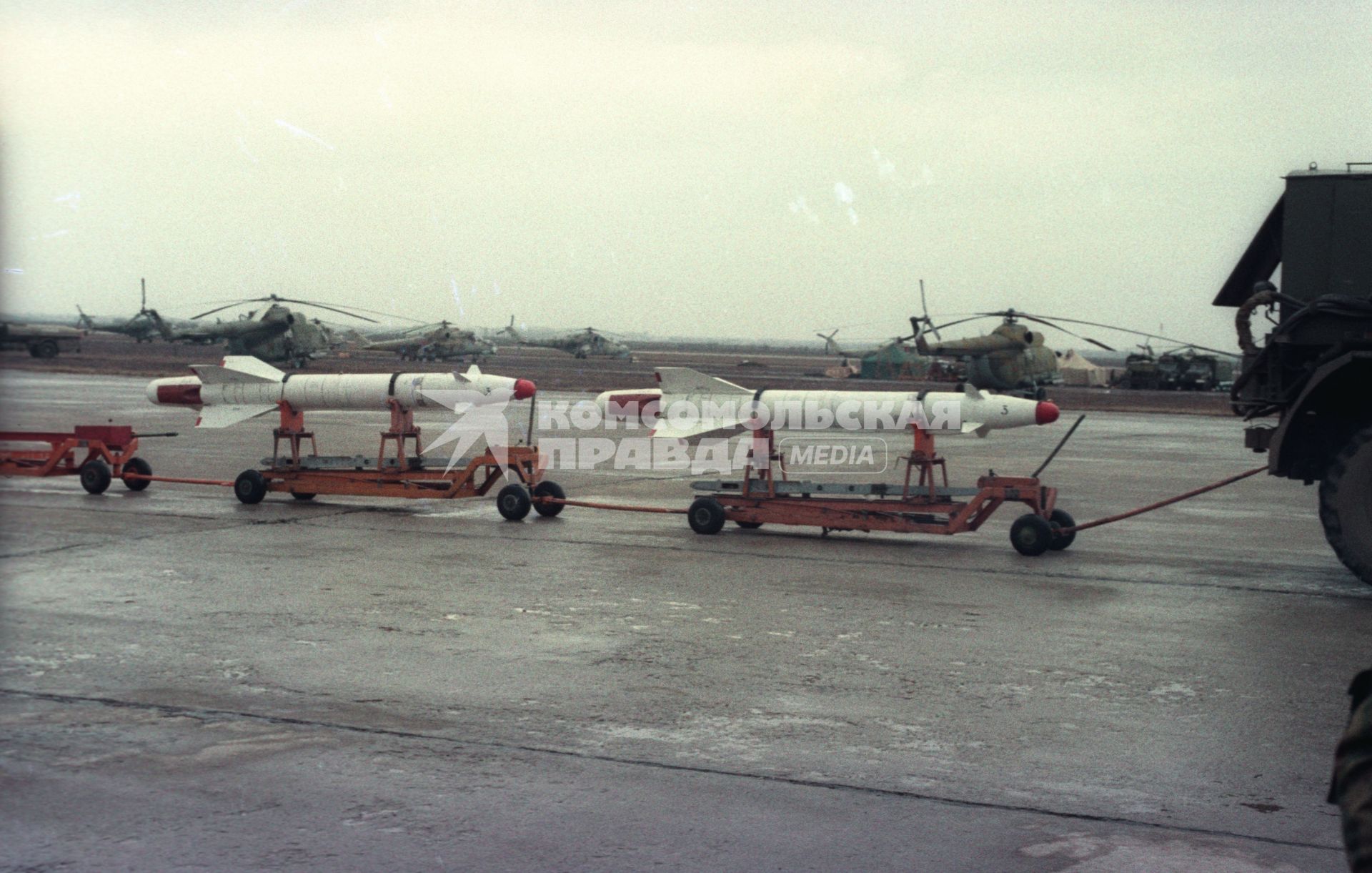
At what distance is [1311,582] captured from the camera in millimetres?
11430

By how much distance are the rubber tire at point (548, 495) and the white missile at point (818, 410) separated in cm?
138

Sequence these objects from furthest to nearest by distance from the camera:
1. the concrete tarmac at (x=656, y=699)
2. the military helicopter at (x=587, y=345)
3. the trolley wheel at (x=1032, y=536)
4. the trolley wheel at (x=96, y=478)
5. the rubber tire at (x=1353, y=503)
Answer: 1. the military helicopter at (x=587, y=345)
2. the trolley wheel at (x=96, y=478)
3. the trolley wheel at (x=1032, y=536)
4. the rubber tire at (x=1353, y=503)
5. the concrete tarmac at (x=656, y=699)

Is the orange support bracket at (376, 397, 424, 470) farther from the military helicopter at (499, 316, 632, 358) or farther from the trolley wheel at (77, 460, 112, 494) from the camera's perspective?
the military helicopter at (499, 316, 632, 358)

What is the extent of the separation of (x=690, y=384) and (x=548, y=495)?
212cm

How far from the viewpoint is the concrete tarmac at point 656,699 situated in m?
5.03

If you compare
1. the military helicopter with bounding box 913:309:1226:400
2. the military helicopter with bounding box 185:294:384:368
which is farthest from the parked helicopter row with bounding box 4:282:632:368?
the military helicopter with bounding box 913:309:1226:400

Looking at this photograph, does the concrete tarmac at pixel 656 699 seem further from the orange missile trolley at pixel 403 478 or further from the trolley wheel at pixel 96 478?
the trolley wheel at pixel 96 478

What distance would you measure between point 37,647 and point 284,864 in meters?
4.14

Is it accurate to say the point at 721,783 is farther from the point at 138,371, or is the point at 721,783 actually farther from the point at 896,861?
the point at 138,371

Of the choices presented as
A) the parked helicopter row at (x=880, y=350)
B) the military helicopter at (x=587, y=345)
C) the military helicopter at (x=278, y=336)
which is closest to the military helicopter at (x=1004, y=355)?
the parked helicopter row at (x=880, y=350)

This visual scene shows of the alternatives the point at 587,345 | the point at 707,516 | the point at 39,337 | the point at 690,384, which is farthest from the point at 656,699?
the point at 587,345

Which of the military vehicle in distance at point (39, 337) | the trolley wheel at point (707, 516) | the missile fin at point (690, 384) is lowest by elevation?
the trolley wheel at point (707, 516)

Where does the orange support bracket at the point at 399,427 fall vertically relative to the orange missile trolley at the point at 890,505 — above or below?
above

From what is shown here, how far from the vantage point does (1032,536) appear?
12.7 meters
